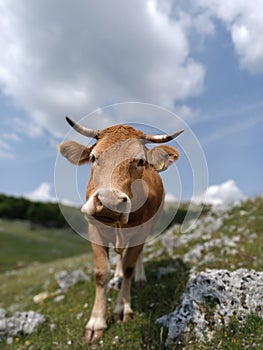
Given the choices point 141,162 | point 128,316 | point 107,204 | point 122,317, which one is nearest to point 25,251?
point 122,317

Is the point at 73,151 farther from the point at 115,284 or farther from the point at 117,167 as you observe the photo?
the point at 115,284

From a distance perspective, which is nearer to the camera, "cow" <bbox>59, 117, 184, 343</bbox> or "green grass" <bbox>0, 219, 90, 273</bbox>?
"cow" <bbox>59, 117, 184, 343</bbox>

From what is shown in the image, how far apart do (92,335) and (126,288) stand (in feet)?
4.31

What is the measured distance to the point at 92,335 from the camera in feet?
22.7

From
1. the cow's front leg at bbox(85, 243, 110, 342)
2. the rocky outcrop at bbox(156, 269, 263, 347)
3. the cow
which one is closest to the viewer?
the cow

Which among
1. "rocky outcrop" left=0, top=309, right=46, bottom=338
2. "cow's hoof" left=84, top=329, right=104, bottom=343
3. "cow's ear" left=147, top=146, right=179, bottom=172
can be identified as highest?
"cow's ear" left=147, top=146, right=179, bottom=172

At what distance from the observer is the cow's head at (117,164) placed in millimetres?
4789

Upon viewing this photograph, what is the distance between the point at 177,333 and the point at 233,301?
1131 mm

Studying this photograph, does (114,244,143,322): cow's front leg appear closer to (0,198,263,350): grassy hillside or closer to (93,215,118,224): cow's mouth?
(0,198,263,350): grassy hillside

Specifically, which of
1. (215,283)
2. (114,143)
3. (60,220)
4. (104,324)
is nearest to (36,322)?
(104,324)

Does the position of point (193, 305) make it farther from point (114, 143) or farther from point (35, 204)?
point (35, 204)

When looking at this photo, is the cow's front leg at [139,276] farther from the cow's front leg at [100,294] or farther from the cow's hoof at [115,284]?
the cow's front leg at [100,294]

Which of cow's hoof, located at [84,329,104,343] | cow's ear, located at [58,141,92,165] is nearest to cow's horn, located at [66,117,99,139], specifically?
cow's ear, located at [58,141,92,165]

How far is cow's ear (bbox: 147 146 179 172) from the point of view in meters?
6.30
